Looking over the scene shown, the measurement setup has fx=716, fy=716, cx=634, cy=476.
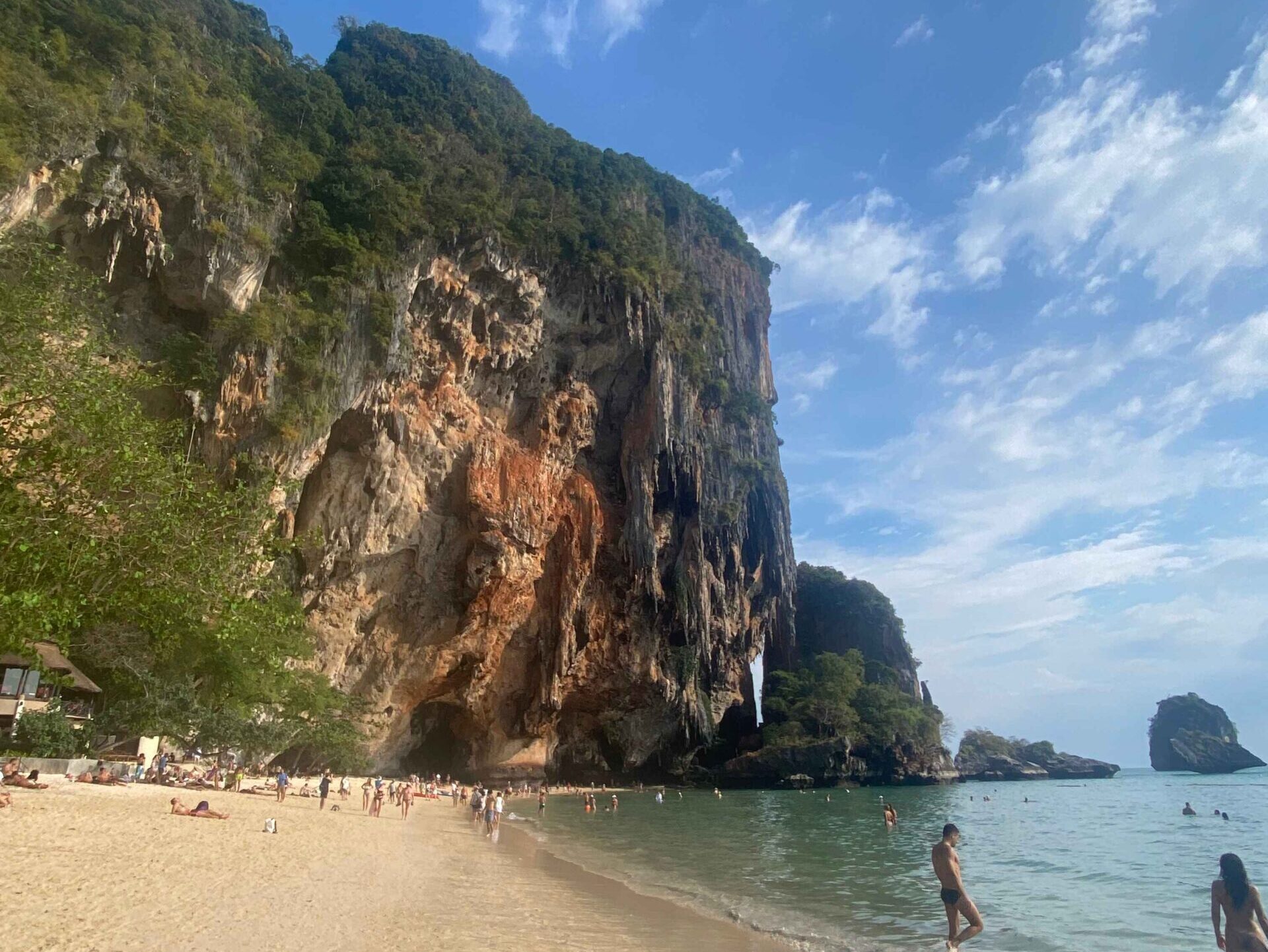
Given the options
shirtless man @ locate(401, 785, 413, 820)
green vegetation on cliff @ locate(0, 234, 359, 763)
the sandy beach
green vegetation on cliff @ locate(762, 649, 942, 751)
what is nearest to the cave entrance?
shirtless man @ locate(401, 785, 413, 820)

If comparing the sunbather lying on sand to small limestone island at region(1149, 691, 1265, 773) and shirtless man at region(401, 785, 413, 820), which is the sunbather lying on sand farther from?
small limestone island at region(1149, 691, 1265, 773)

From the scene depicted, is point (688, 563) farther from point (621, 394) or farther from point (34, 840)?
point (34, 840)

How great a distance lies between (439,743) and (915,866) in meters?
29.8

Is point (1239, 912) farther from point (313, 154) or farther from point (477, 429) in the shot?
point (313, 154)

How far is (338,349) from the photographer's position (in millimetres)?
26719

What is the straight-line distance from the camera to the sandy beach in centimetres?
646

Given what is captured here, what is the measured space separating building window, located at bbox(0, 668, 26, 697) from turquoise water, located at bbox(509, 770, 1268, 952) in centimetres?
1455

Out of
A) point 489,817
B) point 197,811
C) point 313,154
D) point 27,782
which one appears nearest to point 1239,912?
point 197,811

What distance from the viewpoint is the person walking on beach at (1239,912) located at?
5336mm

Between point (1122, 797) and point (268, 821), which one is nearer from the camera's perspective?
point (268, 821)

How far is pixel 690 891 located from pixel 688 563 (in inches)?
1267

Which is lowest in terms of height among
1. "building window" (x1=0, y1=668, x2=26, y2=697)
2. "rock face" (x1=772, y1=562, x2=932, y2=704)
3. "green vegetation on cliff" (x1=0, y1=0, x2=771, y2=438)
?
"building window" (x1=0, y1=668, x2=26, y2=697)

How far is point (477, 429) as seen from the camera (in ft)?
110

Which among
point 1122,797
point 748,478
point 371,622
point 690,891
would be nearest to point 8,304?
point 690,891
